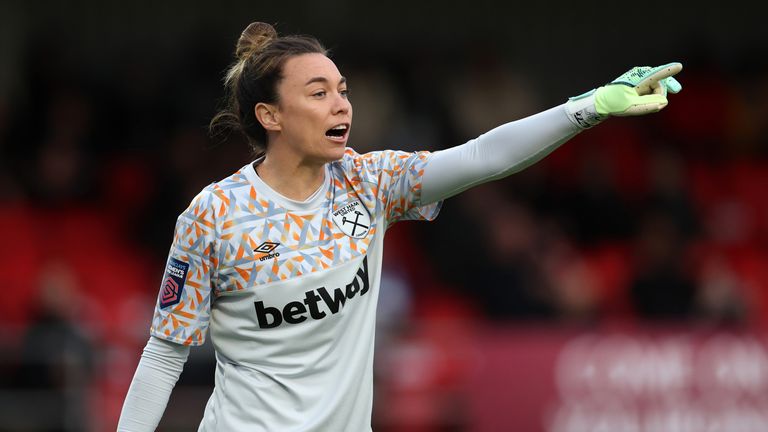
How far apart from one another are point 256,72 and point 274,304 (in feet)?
2.34

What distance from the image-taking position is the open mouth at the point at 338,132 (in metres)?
3.83

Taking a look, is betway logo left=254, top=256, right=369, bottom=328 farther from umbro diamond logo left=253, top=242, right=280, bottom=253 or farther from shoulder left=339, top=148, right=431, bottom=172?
shoulder left=339, top=148, right=431, bottom=172

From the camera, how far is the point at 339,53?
11148 millimetres

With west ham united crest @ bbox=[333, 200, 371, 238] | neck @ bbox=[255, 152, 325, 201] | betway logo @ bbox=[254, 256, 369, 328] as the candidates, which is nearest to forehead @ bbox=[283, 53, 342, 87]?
neck @ bbox=[255, 152, 325, 201]

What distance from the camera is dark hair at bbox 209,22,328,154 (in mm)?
3875

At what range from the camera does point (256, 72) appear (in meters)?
3.90

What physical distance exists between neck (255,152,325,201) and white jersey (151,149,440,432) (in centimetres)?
4

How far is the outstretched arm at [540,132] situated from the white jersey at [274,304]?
3.5 inches

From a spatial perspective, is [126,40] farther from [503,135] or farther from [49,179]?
[503,135]

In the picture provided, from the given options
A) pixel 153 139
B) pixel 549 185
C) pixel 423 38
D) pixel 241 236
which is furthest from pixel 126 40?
pixel 241 236

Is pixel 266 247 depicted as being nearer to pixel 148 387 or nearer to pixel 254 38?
pixel 148 387

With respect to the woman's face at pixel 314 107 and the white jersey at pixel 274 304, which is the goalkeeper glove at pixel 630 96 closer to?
the white jersey at pixel 274 304

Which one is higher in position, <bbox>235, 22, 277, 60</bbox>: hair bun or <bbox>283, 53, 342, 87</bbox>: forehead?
<bbox>235, 22, 277, 60</bbox>: hair bun

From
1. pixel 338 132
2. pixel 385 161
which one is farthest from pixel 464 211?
pixel 338 132
